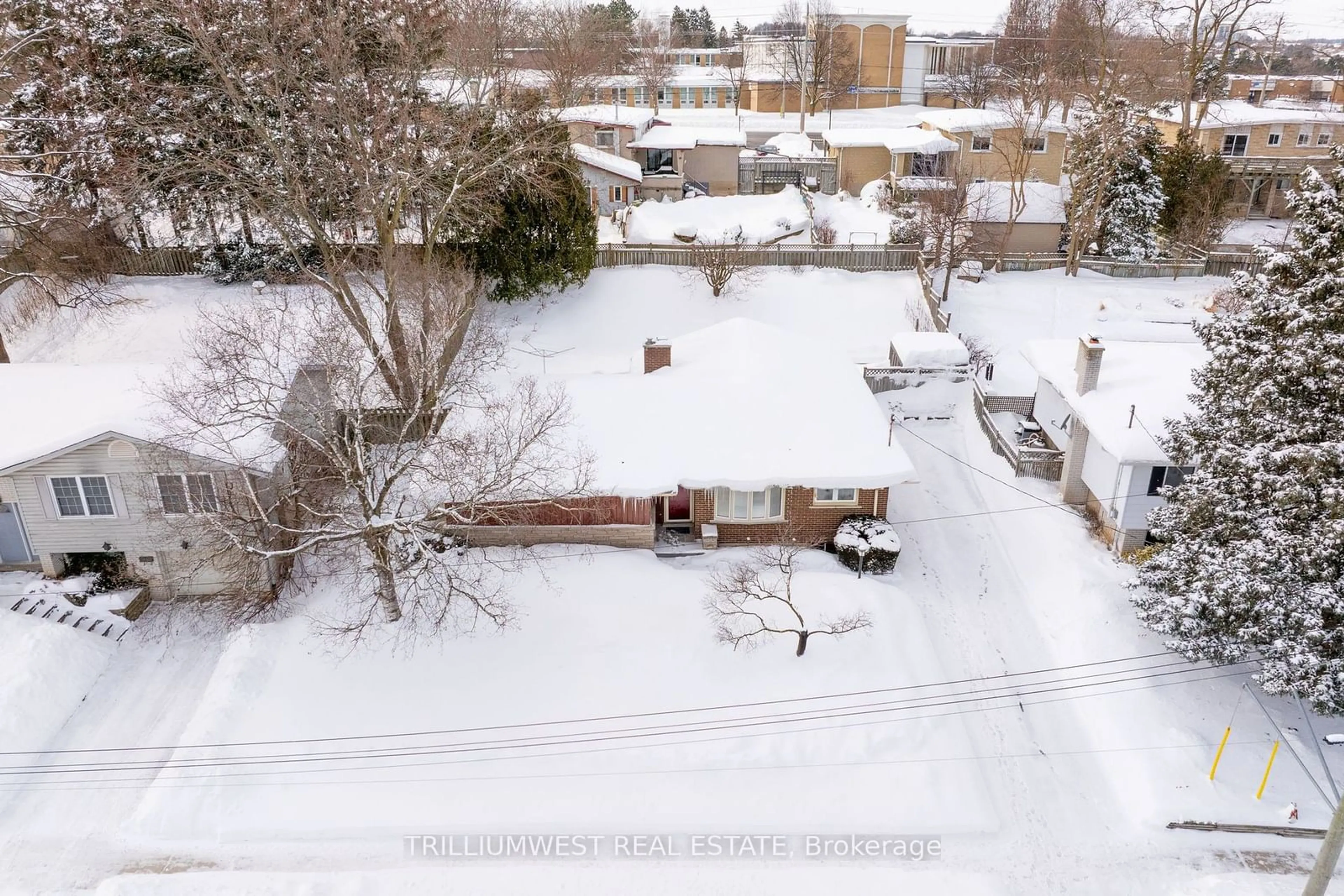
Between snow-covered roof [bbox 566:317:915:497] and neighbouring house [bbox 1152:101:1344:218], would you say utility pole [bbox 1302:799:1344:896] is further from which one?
neighbouring house [bbox 1152:101:1344:218]

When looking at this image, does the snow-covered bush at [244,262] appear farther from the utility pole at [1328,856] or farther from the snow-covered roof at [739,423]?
the utility pole at [1328,856]

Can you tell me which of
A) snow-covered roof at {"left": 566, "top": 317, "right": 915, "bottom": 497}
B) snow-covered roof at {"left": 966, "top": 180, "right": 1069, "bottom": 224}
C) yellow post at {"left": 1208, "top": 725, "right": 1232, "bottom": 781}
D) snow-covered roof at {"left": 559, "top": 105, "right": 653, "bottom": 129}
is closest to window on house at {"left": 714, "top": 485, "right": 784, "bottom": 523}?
snow-covered roof at {"left": 566, "top": 317, "right": 915, "bottom": 497}

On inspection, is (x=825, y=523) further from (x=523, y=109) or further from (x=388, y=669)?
(x=523, y=109)

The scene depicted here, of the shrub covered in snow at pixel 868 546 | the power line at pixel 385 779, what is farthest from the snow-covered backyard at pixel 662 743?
the shrub covered in snow at pixel 868 546

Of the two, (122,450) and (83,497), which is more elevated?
(122,450)

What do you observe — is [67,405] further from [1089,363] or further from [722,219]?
[722,219]

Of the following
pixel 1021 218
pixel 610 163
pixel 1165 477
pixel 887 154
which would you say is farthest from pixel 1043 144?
pixel 1165 477
